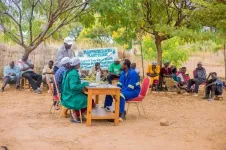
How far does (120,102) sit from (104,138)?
203 cm

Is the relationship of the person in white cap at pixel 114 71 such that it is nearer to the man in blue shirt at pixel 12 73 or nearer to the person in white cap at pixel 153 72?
the person in white cap at pixel 153 72

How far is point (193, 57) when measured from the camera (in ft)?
117

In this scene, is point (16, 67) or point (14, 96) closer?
point (14, 96)

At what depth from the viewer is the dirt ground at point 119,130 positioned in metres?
6.78

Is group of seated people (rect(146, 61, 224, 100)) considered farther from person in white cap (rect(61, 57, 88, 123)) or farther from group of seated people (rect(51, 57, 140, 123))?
person in white cap (rect(61, 57, 88, 123))

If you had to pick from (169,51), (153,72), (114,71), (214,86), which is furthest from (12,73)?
(169,51)

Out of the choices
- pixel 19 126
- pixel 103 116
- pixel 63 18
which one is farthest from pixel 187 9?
pixel 19 126

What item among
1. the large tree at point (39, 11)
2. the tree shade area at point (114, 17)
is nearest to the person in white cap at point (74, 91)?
the tree shade area at point (114, 17)

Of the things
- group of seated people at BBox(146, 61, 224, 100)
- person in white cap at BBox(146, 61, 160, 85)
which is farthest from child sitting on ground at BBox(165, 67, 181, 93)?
person in white cap at BBox(146, 61, 160, 85)

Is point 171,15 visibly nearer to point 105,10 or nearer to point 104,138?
point 105,10

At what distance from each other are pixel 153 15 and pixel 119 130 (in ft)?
32.0

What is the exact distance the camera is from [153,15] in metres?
Result: 17.1

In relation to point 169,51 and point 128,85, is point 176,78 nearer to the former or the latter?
point 128,85

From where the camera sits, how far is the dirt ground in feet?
22.2
